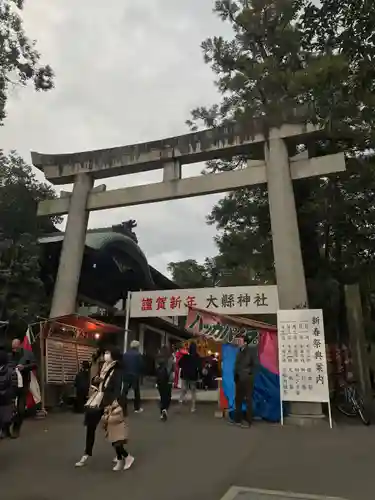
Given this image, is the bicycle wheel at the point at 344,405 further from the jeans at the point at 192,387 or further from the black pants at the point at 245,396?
the jeans at the point at 192,387

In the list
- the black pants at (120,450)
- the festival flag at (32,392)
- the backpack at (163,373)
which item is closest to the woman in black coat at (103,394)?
the black pants at (120,450)

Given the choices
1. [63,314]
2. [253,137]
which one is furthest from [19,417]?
[253,137]

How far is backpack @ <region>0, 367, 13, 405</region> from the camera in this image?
5.95 m

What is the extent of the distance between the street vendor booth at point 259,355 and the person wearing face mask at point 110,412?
12.8ft

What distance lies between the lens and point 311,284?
12.9 metres

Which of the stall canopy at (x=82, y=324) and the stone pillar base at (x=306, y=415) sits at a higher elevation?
the stall canopy at (x=82, y=324)

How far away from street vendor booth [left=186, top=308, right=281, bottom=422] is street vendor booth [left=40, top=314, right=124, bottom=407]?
7.17 ft

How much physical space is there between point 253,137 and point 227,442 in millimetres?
7384

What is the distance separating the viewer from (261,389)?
942 cm

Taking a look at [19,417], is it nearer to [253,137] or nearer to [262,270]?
[253,137]

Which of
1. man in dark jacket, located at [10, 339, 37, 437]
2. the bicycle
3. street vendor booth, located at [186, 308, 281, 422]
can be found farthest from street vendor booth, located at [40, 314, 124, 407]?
the bicycle

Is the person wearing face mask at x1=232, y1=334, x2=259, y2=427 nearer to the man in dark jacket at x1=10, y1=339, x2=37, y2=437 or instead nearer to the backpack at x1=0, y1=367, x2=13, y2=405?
the man in dark jacket at x1=10, y1=339, x2=37, y2=437

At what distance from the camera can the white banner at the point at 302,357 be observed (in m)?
8.80

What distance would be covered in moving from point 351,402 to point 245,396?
2.58 meters
